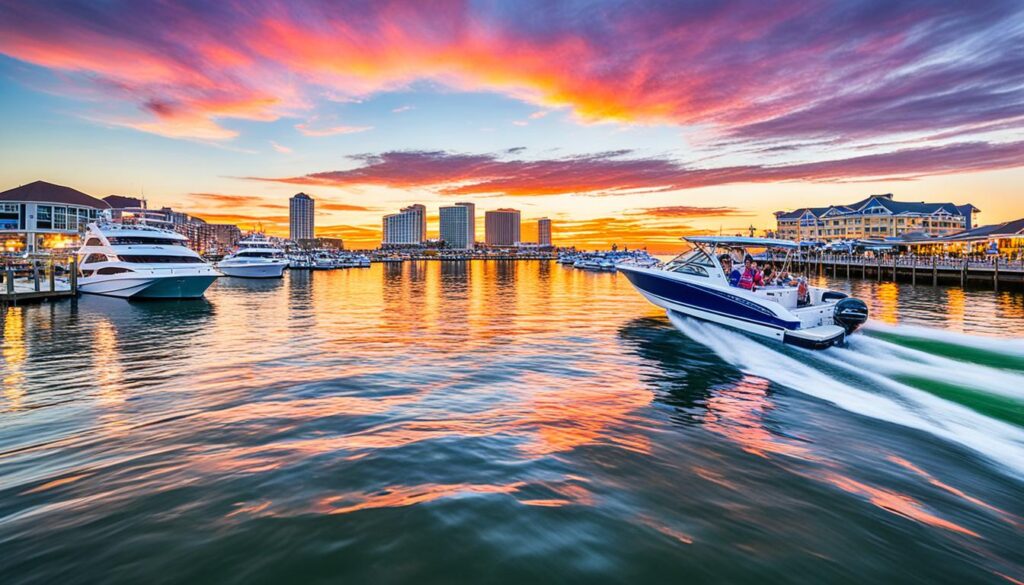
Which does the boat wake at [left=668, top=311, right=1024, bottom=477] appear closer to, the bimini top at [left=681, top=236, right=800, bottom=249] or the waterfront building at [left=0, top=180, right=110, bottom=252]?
the bimini top at [left=681, top=236, right=800, bottom=249]

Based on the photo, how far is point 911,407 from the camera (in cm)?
1106

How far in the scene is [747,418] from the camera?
1017 centimetres

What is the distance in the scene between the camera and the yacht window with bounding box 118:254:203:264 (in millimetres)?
34438

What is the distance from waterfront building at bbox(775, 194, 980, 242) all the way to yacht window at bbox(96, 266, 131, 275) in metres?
131

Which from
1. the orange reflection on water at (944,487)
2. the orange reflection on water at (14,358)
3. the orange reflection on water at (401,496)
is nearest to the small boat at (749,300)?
the orange reflection on water at (944,487)

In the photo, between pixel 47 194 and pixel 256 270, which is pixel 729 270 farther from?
pixel 47 194

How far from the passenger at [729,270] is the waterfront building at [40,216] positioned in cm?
11055

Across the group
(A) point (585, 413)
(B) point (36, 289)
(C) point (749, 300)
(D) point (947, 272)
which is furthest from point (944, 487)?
(D) point (947, 272)

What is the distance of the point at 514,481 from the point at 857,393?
10.6 metres

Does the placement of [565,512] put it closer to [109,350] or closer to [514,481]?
[514,481]

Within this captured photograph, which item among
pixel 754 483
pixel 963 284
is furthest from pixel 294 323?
pixel 963 284

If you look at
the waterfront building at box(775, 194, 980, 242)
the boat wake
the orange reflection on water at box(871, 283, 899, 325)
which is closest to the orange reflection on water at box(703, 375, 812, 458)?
the boat wake

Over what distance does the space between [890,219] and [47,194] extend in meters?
189

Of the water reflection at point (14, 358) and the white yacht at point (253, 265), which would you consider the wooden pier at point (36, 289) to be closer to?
the water reflection at point (14, 358)
